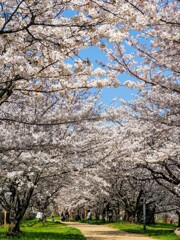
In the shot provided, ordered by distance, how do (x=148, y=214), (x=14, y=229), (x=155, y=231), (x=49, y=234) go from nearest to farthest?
(x=14, y=229) → (x=49, y=234) → (x=155, y=231) → (x=148, y=214)

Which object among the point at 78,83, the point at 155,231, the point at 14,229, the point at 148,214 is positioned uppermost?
the point at 78,83

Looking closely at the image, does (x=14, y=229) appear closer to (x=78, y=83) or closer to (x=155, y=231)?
(x=155, y=231)

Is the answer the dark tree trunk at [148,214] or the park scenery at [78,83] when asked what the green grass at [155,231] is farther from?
the dark tree trunk at [148,214]

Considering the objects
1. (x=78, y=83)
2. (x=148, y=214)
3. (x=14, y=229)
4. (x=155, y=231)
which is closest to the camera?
(x=78, y=83)

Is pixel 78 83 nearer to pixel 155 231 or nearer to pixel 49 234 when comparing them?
pixel 49 234

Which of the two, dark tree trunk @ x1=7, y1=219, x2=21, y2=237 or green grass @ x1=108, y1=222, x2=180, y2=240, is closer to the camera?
green grass @ x1=108, y1=222, x2=180, y2=240

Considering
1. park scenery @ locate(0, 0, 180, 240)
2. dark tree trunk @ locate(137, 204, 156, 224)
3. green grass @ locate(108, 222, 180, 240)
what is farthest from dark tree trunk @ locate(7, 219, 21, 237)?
dark tree trunk @ locate(137, 204, 156, 224)

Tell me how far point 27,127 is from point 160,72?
615 centimetres

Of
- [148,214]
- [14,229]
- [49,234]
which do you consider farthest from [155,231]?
[148,214]

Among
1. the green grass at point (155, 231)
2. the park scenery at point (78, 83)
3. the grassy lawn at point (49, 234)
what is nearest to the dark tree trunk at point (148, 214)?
the green grass at point (155, 231)

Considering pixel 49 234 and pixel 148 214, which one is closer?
pixel 49 234

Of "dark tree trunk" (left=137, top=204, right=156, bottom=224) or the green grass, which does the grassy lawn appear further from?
"dark tree trunk" (left=137, top=204, right=156, bottom=224)

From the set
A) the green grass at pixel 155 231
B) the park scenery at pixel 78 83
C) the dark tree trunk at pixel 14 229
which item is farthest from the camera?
the dark tree trunk at pixel 14 229

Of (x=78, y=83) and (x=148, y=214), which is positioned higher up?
(x=78, y=83)
